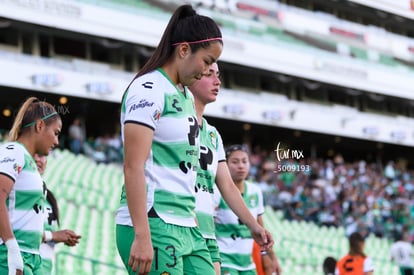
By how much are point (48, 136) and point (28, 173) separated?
243 millimetres

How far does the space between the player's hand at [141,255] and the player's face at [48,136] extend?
1.65 m

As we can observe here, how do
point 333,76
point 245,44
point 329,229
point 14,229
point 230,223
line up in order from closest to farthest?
point 14,229 → point 230,223 → point 329,229 → point 245,44 → point 333,76

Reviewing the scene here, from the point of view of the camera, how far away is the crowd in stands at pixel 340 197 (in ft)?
72.7

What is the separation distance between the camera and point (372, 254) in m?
20.7

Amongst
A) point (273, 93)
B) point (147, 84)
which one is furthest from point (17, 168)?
point (273, 93)

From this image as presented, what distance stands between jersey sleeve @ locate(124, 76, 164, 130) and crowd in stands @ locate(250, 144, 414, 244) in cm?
1563

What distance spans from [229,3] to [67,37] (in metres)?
8.30

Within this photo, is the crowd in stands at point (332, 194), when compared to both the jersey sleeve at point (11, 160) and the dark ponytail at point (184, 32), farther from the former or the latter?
the dark ponytail at point (184, 32)

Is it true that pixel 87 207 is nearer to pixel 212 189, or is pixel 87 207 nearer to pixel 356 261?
pixel 356 261

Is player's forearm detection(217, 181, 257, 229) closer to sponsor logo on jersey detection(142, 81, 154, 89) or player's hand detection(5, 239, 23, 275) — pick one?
player's hand detection(5, 239, 23, 275)

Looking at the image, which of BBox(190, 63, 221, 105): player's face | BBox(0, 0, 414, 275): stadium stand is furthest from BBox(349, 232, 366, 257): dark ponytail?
BBox(190, 63, 221, 105): player's face

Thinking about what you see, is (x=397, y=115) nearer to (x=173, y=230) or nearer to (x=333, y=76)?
(x=333, y=76)

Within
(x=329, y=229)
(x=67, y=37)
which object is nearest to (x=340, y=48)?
(x=67, y=37)

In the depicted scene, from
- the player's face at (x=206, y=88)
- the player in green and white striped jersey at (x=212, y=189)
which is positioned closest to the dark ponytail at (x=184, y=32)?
the player in green and white striped jersey at (x=212, y=189)
